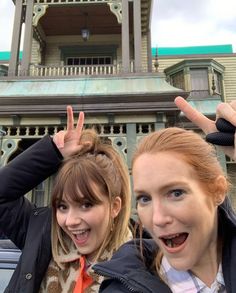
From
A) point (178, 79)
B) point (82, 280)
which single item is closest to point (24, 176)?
point (82, 280)

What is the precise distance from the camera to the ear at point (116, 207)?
79.0 inches

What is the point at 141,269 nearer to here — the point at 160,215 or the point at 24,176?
the point at 160,215

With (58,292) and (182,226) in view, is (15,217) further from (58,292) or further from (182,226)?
(182,226)

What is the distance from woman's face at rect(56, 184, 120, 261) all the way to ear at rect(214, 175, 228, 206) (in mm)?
714

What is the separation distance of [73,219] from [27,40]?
362 inches

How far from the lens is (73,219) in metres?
1.84

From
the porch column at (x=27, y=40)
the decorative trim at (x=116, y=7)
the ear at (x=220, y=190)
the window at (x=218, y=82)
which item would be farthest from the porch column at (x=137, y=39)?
the ear at (x=220, y=190)

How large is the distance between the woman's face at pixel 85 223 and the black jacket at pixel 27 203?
135 millimetres

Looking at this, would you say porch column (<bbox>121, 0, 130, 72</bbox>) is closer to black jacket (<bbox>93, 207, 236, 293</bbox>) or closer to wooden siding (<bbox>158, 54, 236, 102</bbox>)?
wooden siding (<bbox>158, 54, 236, 102</bbox>)

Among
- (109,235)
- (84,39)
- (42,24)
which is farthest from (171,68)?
(109,235)

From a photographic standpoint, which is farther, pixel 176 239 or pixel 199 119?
pixel 199 119

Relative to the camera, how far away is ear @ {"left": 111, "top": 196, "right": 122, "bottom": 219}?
2006 mm

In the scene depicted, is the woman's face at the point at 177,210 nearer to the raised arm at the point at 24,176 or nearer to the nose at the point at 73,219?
the nose at the point at 73,219

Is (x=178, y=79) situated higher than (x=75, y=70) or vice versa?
(x=178, y=79)
